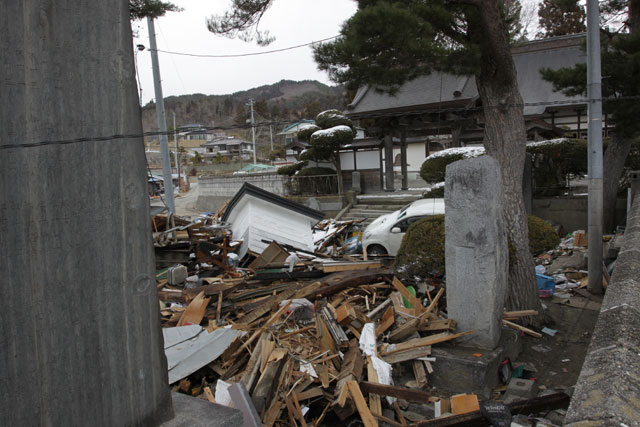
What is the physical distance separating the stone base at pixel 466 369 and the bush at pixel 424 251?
2.28 meters

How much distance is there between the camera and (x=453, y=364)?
515cm

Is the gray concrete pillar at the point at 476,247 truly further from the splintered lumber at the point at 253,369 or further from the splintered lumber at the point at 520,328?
the splintered lumber at the point at 253,369

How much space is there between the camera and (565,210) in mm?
14047

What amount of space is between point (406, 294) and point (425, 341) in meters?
1.08

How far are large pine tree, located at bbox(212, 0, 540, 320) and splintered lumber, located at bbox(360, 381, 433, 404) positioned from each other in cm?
325

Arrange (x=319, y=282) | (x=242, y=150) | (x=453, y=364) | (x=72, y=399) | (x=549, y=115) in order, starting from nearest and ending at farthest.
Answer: (x=72, y=399) < (x=453, y=364) < (x=319, y=282) < (x=549, y=115) < (x=242, y=150)

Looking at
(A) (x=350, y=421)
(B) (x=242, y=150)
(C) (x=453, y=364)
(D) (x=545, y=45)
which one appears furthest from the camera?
(B) (x=242, y=150)

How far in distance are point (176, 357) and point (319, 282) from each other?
2.70 metres

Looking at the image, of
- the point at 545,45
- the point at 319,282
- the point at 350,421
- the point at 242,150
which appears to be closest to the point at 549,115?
the point at 545,45

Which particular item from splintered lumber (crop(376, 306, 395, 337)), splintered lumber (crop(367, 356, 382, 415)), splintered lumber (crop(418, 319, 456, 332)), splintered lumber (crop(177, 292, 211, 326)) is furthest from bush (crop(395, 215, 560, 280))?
splintered lumber (crop(177, 292, 211, 326))

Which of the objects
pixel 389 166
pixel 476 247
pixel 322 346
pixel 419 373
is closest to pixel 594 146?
pixel 476 247

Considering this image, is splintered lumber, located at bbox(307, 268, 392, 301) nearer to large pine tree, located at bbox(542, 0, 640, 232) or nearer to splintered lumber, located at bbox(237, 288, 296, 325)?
splintered lumber, located at bbox(237, 288, 296, 325)

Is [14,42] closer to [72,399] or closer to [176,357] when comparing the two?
[72,399]

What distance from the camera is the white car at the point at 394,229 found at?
12445 millimetres
